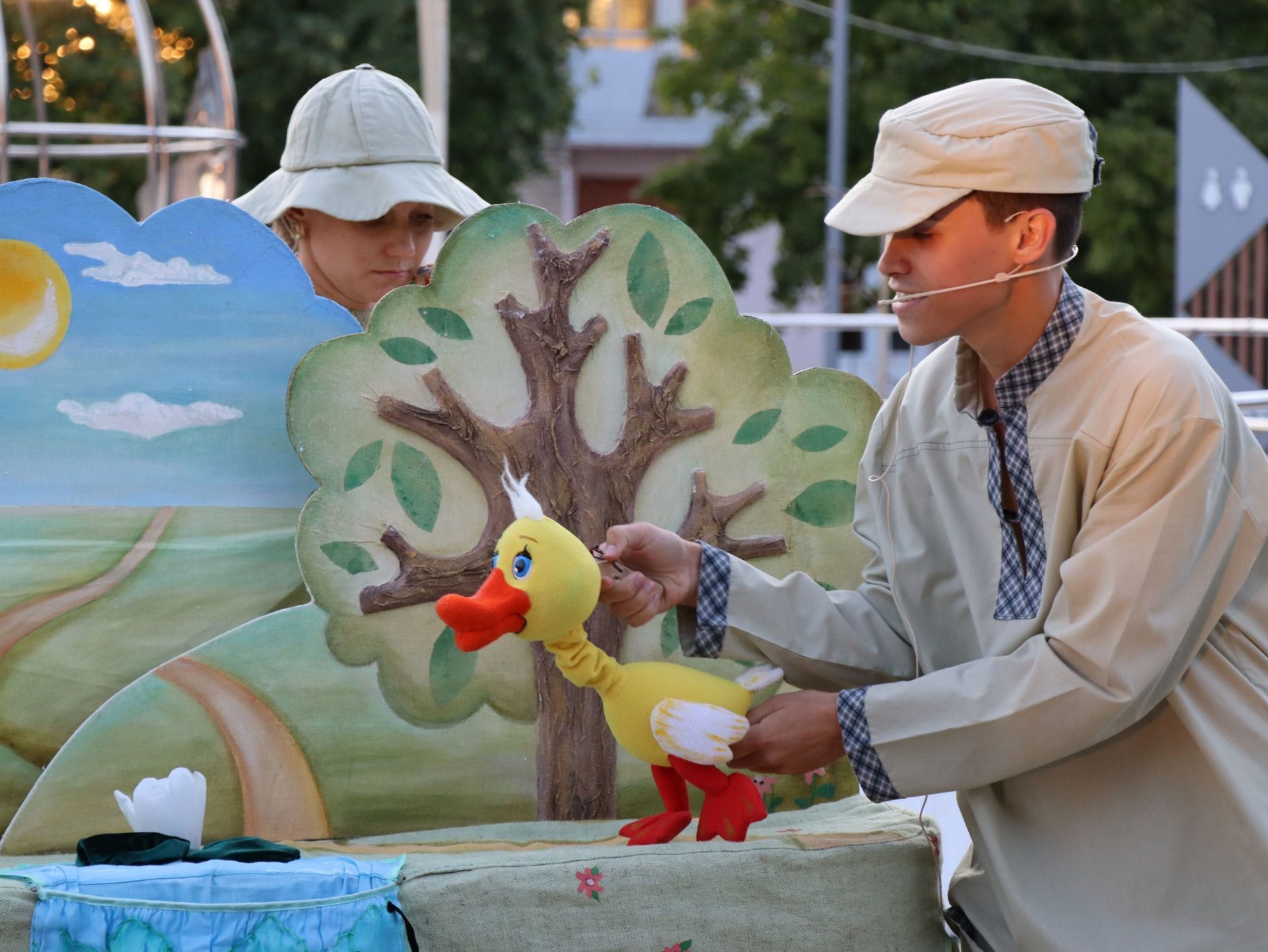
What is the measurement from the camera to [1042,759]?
1.64 metres

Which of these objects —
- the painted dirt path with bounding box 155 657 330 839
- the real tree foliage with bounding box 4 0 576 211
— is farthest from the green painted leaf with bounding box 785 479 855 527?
the real tree foliage with bounding box 4 0 576 211

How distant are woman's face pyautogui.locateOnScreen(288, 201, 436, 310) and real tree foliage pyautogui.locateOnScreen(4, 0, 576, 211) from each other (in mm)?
7967

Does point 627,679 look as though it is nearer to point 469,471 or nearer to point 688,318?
point 469,471

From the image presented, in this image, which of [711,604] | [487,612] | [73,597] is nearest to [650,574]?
[711,604]

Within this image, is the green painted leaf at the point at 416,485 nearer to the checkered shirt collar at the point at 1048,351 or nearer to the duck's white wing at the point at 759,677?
the duck's white wing at the point at 759,677

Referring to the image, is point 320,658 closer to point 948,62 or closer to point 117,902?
point 117,902

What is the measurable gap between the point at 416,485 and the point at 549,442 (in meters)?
0.20

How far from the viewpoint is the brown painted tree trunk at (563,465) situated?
6.77 feet

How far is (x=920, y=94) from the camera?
38.1ft

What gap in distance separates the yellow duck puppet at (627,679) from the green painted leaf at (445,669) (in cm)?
29

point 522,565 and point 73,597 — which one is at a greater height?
point 522,565

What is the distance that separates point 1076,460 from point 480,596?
2.30 feet

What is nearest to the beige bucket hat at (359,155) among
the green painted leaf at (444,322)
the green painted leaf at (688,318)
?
the green painted leaf at (444,322)

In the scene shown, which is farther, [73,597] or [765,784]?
[765,784]
